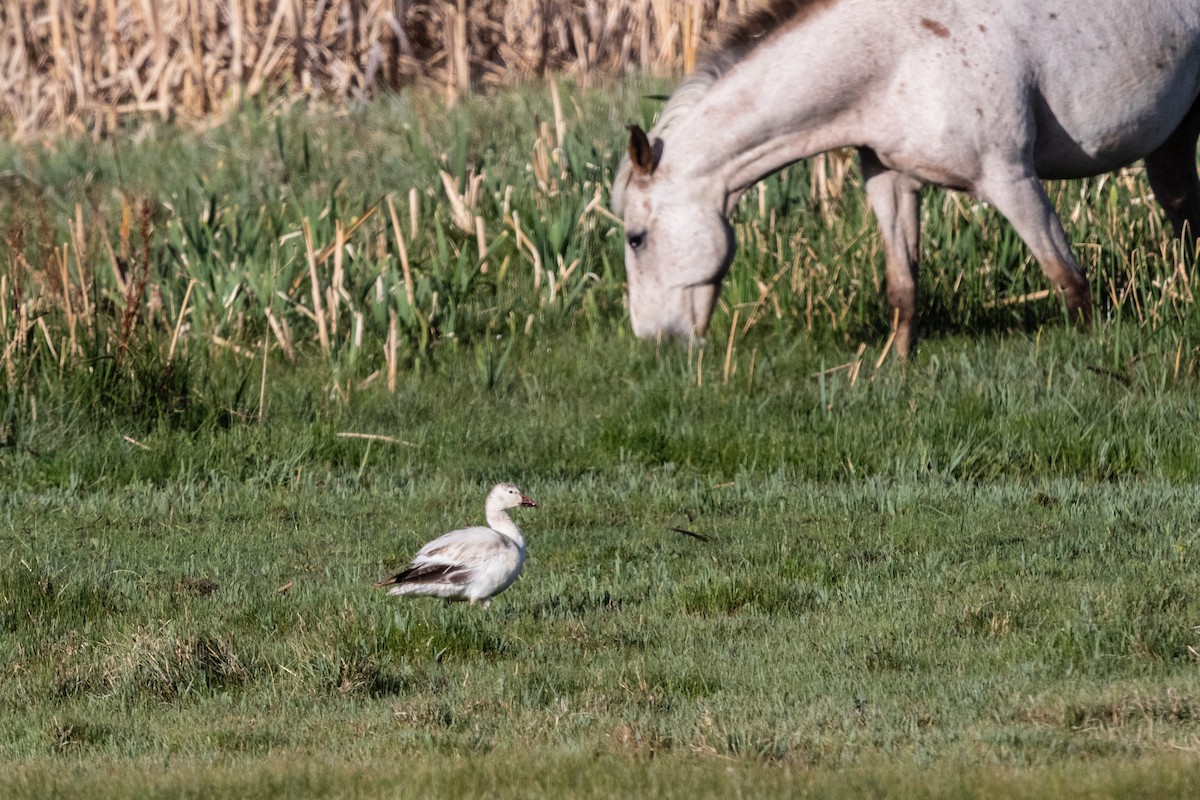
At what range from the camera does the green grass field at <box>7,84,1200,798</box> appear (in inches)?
175

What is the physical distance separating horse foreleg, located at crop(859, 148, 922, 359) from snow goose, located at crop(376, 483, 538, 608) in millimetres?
4756

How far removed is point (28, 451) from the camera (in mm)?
8797

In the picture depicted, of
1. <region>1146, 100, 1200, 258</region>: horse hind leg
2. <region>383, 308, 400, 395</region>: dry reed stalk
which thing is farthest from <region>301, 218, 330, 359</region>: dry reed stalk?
<region>1146, 100, 1200, 258</region>: horse hind leg

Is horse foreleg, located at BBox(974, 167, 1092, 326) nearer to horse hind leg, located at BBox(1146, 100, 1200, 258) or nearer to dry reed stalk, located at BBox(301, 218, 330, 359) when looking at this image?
horse hind leg, located at BBox(1146, 100, 1200, 258)

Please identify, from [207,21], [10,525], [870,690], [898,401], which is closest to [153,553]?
[10,525]

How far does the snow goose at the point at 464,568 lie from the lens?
222 inches

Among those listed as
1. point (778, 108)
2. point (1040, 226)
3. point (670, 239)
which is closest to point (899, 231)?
point (1040, 226)

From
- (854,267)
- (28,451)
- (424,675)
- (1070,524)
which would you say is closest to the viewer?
(424,675)

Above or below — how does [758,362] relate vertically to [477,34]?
below

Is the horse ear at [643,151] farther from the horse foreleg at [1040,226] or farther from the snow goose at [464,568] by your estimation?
the snow goose at [464,568]

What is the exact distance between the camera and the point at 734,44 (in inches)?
387

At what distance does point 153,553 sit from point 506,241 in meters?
5.89

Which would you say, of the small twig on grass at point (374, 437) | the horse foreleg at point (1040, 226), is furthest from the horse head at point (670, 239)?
the small twig on grass at point (374, 437)

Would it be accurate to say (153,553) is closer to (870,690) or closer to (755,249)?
(870,690)
